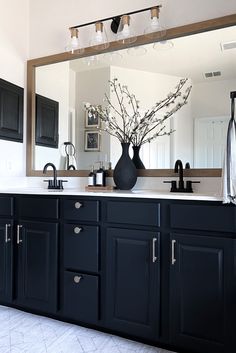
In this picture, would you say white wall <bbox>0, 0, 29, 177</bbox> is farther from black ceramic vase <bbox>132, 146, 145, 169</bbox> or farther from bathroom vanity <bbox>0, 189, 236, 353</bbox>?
black ceramic vase <bbox>132, 146, 145, 169</bbox>

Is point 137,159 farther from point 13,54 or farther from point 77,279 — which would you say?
point 13,54

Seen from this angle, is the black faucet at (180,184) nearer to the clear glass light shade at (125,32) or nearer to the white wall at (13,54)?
the clear glass light shade at (125,32)

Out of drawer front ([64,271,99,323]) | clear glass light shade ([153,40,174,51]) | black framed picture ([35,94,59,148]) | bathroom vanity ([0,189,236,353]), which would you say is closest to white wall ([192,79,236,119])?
clear glass light shade ([153,40,174,51])

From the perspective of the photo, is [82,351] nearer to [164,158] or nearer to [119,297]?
[119,297]

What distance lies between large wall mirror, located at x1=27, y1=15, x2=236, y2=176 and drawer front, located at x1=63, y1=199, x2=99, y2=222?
1.97ft

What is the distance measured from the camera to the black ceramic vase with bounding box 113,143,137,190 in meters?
2.22

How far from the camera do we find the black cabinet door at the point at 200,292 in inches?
62.6

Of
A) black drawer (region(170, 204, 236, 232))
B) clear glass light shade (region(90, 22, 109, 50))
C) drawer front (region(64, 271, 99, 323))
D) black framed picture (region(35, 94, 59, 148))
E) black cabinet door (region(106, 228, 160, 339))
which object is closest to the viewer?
black drawer (region(170, 204, 236, 232))

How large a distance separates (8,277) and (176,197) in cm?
144

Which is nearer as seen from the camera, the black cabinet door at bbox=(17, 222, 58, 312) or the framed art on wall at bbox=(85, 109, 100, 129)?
the black cabinet door at bbox=(17, 222, 58, 312)

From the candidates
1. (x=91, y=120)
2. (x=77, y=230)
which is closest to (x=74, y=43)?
(x=91, y=120)

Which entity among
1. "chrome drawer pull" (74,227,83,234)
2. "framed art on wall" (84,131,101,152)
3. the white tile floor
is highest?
"framed art on wall" (84,131,101,152)

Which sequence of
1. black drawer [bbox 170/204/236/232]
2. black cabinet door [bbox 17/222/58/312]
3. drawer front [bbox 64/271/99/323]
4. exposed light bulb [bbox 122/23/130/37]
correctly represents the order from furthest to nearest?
exposed light bulb [bbox 122/23/130/37] < black cabinet door [bbox 17/222/58/312] < drawer front [bbox 64/271/99/323] < black drawer [bbox 170/204/236/232]

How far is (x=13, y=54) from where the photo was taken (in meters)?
2.75
